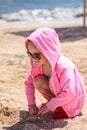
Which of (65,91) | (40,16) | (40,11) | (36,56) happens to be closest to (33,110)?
(65,91)

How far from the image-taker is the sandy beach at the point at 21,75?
3.25 metres

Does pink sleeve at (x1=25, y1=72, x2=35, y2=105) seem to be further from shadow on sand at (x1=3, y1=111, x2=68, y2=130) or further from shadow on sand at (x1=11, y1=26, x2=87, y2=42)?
shadow on sand at (x1=11, y1=26, x2=87, y2=42)

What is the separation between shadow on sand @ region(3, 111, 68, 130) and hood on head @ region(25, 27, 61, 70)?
0.47 meters

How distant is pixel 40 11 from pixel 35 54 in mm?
10962

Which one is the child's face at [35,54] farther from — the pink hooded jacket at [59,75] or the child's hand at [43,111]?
the child's hand at [43,111]

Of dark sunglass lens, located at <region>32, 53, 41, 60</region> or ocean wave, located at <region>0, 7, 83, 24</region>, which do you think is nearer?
dark sunglass lens, located at <region>32, 53, 41, 60</region>

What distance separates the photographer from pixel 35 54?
3113 millimetres

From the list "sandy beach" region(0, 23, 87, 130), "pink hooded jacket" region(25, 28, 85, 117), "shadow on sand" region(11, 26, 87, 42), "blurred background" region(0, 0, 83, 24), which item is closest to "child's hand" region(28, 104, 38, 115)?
"sandy beach" region(0, 23, 87, 130)

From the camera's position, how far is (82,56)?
19.2 feet

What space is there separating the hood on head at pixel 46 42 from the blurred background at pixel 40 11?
7.89m

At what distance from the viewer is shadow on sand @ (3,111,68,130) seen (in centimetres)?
319

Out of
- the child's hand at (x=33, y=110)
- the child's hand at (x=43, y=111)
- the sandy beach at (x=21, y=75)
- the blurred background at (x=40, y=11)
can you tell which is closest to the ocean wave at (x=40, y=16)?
the blurred background at (x=40, y=11)

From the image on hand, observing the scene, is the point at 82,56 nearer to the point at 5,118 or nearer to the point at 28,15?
the point at 5,118

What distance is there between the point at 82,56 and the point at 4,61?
1076 mm
